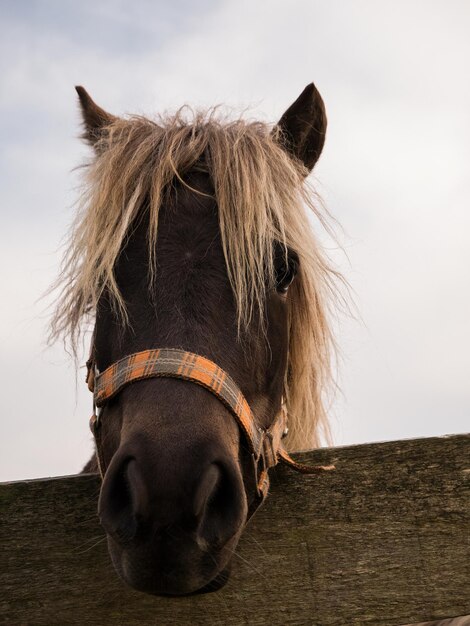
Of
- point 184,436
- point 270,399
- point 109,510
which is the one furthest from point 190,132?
point 109,510

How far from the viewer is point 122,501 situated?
1.74 m

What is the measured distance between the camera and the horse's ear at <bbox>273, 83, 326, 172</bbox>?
3.11 m

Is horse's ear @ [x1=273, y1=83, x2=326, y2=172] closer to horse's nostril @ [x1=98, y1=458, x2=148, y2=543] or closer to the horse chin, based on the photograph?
horse's nostril @ [x1=98, y1=458, x2=148, y2=543]

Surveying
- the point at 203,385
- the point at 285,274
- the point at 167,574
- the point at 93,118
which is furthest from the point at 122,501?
the point at 93,118

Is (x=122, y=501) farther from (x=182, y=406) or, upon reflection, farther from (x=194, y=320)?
(x=194, y=320)

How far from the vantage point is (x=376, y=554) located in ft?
5.81

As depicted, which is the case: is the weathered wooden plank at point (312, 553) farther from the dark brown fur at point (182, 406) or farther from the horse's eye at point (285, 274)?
the horse's eye at point (285, 274)

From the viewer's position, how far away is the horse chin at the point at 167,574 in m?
1.65

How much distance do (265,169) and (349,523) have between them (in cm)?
148

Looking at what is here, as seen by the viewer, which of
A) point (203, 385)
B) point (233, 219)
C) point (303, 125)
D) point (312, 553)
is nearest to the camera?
point (312, 553)

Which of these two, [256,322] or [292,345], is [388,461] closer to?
[256,322]

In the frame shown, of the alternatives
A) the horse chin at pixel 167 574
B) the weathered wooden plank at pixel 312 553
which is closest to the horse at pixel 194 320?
the horse chin at pixel 167 574

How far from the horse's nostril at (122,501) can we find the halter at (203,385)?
0.95 ft

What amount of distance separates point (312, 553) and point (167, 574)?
39cm
